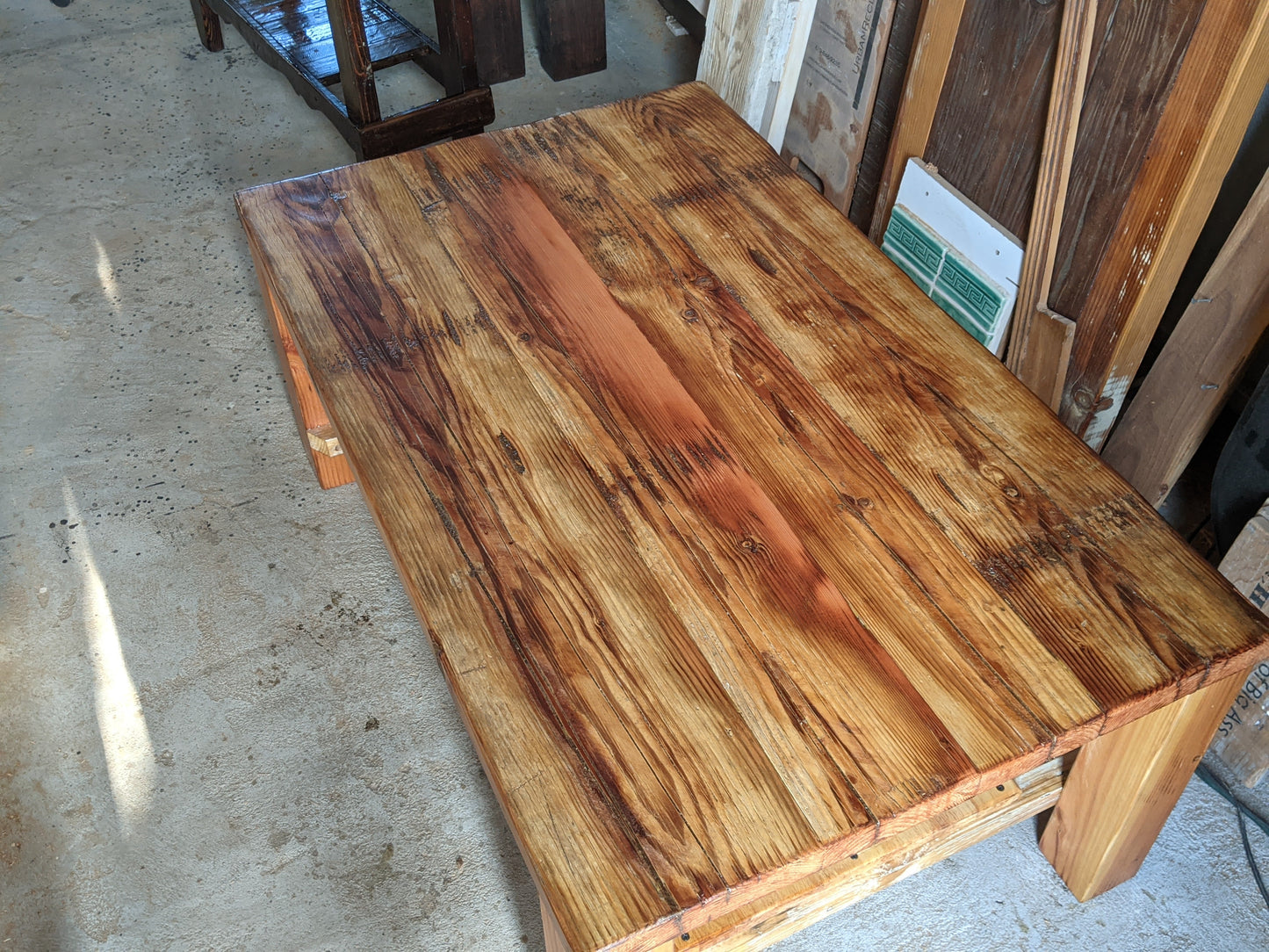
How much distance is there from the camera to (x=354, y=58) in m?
2.25

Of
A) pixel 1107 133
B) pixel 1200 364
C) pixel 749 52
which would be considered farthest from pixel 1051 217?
pixel 749 52

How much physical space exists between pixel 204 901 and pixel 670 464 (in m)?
0.92

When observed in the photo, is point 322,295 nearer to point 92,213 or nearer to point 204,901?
point 204,901

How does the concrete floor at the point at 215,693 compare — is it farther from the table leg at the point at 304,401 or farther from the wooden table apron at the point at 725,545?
the wooden table apron at the point at 725,545

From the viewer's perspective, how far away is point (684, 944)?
42.3 inches

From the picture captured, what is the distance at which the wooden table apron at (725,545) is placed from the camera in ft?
3.17

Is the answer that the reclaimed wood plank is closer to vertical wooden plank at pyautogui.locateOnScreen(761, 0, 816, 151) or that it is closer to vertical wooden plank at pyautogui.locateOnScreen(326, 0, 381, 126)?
vertical wooden plank at pyautogui.locateOnScreen(761, 0, 816, 151)

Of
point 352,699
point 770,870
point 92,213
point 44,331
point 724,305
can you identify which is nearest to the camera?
point 770,870

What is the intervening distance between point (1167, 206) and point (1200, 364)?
0.25 m

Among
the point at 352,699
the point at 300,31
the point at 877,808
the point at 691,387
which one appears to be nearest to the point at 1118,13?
the point at 691,387

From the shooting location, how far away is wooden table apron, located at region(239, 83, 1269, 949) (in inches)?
38.0

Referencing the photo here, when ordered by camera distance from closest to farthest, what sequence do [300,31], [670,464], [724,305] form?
[670,464] < [724,305] < [300,31]

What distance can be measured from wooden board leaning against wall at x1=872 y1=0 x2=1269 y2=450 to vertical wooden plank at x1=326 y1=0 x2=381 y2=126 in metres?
1.18

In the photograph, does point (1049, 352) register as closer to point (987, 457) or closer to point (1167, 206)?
point (1167, 206)
